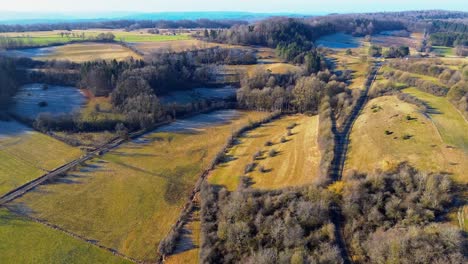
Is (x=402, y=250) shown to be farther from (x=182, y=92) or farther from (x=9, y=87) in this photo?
(x=9, y=87)

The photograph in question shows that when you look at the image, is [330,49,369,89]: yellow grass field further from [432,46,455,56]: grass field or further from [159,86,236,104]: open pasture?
[432,46,455,56]: grass field

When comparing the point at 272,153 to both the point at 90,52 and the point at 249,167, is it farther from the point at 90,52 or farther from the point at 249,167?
the point at 90,52

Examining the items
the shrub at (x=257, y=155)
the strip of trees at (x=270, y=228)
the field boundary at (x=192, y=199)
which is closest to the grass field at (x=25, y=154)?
the field boundary at (x=192, y=199)

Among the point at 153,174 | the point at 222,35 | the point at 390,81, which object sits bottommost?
the point at 153,174

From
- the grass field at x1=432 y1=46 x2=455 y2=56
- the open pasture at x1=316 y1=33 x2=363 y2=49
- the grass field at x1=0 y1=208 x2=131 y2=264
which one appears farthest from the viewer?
the open pasture at x1=316 y1=33 x2=363 y2=49

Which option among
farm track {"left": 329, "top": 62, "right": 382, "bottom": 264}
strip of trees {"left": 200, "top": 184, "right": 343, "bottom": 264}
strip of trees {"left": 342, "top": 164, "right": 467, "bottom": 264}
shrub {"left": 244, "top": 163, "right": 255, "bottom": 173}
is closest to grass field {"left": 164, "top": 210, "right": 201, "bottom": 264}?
strip of trees {"left": 200, "top": 184, "right": 343, "bottom": 264}

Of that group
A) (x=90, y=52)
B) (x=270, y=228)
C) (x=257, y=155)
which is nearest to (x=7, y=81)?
(x=90, y=52)

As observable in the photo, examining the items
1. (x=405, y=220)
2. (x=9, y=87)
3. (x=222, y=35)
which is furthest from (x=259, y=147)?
(x=222, y=35)

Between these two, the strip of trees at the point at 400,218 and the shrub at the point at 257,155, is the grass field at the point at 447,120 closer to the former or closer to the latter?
the strip of trees at the point at 400,218
